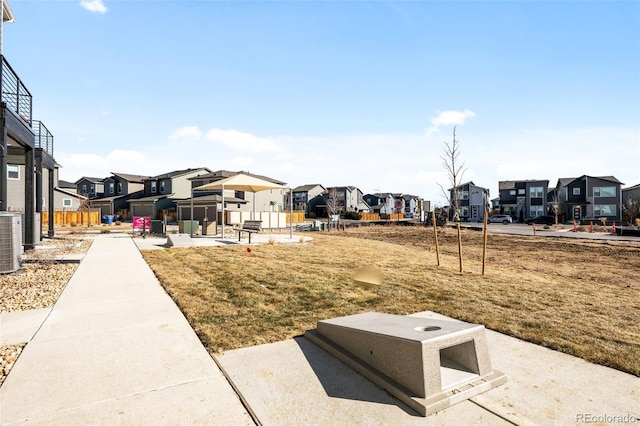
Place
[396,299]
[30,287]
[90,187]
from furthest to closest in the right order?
1. [90,187]
2. [30,287]
3. [396,299]

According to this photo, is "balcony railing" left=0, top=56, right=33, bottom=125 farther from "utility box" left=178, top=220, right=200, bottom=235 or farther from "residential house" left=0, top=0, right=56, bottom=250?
"utility box" left=178, top=220, right=200, bottom=235

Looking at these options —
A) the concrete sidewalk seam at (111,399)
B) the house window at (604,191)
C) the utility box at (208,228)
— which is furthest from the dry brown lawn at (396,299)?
the house window at (604,191)

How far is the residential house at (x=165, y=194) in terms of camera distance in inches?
1826

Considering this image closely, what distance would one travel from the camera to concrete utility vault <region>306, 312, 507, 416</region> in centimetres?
297

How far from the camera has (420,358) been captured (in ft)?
9.74

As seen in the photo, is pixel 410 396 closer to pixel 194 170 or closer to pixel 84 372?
pixel 84 372

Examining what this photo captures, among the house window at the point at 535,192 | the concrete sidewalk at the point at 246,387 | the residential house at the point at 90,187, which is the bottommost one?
the concrete sidewalk at the point at 246,387

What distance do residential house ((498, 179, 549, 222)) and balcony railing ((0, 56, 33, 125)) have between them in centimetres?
6594

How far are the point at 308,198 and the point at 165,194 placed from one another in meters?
32.2

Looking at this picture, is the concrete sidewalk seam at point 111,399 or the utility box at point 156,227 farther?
the utility box at point 156,227

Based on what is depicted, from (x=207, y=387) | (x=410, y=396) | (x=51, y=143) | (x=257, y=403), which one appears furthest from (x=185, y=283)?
(x=51, y=143)
